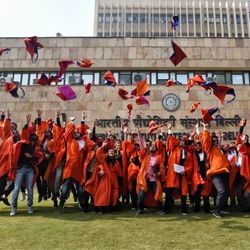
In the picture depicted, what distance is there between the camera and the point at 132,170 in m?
8.79

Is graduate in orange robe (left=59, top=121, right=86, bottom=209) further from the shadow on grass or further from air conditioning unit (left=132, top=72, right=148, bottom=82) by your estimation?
air conditioning unit (left=132, top=72, right=148, bottom=82)

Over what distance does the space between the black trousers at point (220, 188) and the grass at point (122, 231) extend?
30cm

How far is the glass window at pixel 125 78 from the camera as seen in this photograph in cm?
1881

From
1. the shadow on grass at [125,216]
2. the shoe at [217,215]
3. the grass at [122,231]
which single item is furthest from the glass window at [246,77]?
the shoe at [217,215]

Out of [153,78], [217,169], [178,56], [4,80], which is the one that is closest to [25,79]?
[4,80]

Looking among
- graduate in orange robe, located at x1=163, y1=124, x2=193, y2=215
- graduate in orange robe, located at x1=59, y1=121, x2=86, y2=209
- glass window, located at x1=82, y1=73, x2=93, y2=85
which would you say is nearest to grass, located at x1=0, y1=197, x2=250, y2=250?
graduate in orange robe, located at x1=163, y1=124, x2=193, y2=215

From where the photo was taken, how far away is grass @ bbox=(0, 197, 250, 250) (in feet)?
18.7

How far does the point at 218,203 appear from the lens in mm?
7496

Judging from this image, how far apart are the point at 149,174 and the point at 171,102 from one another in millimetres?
9904

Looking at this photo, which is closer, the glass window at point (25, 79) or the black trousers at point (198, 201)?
the black trousers at point (198, 201)

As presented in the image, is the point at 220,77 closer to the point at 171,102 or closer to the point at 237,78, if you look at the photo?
the point at 237,78

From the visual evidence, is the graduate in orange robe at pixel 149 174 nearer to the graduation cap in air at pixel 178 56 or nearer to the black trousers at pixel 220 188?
the black trousers at pixel 220 188

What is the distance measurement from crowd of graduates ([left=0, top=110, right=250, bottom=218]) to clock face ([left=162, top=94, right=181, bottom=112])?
868 cm

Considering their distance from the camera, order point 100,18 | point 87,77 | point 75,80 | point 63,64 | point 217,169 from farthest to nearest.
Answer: point 100,18 < point 87,77 < point 75,80 < point 63,64 < point 217,169
